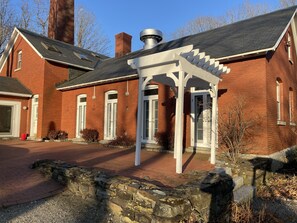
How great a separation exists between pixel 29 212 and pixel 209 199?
3.14 m

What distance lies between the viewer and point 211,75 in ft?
22.8

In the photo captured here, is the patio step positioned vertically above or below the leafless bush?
below

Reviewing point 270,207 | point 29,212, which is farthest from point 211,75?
point 29,212

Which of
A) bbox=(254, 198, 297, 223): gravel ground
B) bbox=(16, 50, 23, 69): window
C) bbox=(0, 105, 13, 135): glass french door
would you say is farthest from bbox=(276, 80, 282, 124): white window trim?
bbox=(16, 50, 23, 69): window

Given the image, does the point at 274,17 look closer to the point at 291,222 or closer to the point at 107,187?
the point at 291,222

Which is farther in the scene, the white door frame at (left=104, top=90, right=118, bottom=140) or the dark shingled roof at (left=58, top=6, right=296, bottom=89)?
the white door frame at (left=104, top=90, right=118, bottom=140)

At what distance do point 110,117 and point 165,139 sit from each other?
13.5 feet

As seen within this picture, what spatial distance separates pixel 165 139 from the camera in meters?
10.4

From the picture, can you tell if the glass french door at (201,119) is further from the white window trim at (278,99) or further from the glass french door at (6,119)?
the glass french door at (6,119)

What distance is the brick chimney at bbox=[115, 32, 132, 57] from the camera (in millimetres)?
19453

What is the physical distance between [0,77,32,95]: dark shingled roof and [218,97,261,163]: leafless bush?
12749 mm

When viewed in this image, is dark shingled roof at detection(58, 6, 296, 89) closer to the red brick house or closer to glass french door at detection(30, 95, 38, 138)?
the red brick house

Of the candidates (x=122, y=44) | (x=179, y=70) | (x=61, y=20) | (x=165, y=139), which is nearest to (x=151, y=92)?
(x=165, y=139)

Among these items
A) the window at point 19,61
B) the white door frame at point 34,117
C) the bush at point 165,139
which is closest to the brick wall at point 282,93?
the bush at point 165,139
